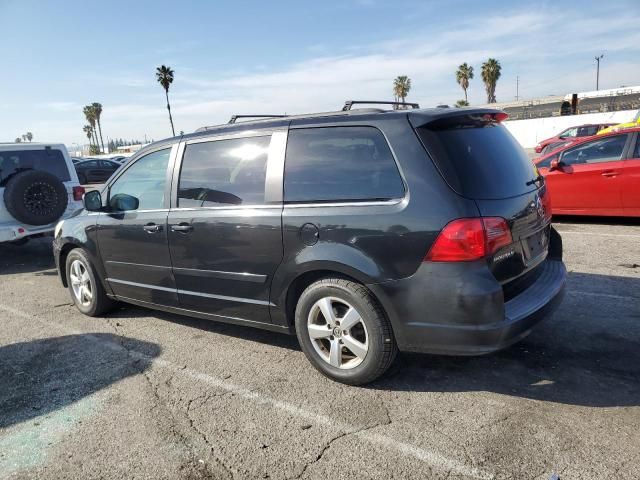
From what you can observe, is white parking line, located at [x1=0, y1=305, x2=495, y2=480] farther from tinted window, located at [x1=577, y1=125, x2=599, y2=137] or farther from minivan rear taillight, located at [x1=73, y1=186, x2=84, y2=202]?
tinted window, located at [x1=577, y1=125, x2=599, y2=137]

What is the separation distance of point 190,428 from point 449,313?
1.68m

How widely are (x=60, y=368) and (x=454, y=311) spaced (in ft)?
10.2

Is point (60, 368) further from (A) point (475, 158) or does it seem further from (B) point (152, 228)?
(A) point (475, 158)

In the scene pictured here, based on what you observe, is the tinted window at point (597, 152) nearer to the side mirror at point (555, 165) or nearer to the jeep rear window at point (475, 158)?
the side mirror at point (555, 165)

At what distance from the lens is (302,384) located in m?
3.47

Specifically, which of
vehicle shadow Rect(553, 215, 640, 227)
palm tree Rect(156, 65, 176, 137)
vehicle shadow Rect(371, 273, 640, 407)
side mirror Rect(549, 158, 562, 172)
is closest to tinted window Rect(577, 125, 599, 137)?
vehicle shadow Rect(553, 215, 640, 227)

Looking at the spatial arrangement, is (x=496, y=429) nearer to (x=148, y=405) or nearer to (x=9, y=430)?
(x=148, y=405)

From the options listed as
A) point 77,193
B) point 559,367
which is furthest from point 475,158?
point 77,193

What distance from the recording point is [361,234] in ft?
10.2

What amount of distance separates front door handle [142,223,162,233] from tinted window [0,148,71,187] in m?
4.62

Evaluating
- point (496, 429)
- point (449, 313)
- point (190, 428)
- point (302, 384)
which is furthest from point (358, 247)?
point (190, 428)

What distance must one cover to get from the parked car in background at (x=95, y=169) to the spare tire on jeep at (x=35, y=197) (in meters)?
19.6

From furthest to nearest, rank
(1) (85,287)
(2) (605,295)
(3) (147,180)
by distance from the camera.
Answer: (1) (85,287) < (2) (605,295) < (3) (147,180)

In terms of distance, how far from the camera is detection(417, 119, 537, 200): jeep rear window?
2986 mm
